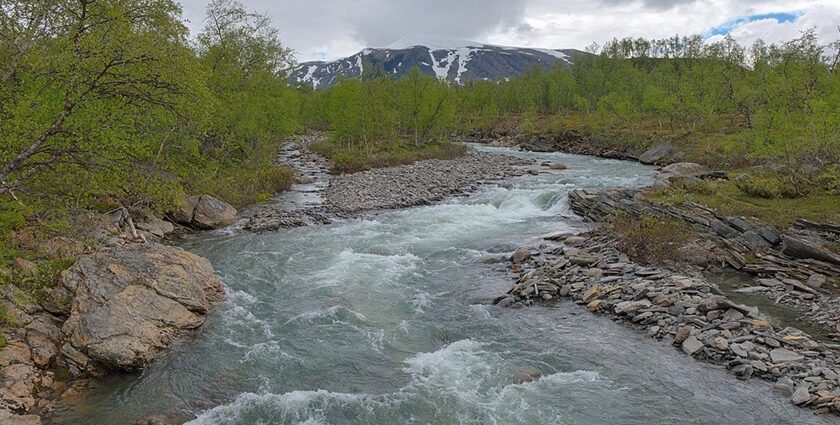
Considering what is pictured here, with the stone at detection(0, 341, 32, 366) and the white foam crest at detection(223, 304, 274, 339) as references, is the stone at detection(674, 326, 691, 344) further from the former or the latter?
the stone at detection(0, 341, 32, 366)

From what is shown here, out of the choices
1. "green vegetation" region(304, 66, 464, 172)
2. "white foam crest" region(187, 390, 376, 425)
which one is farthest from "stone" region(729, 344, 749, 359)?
"green vegetation" region(304, 66, 464, 172)

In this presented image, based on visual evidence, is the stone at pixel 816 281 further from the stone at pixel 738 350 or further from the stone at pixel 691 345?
the stone at pixel 691 345

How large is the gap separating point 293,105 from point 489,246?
134 feet

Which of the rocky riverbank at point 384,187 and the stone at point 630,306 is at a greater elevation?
the rocky riverbank at point 384,187

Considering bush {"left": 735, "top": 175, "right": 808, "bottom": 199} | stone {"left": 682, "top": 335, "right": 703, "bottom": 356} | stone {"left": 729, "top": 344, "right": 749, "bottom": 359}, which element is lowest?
stone {"left": 682, "top": 335, "right": 703, "bottom": 356}

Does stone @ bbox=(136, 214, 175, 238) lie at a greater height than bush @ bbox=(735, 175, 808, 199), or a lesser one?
lesser

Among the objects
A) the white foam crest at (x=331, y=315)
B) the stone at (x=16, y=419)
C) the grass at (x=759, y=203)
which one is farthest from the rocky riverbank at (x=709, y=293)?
the stone at (x=16, y=419)

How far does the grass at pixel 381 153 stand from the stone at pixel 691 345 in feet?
138

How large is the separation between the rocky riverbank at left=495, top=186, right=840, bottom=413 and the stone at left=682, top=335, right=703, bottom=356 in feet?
0.09

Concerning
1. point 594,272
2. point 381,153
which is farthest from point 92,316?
Answer: point 381,153

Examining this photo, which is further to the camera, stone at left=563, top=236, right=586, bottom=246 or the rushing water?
stone at left=563, top=236, right=586, bottom=246

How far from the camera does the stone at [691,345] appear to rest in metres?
14.9

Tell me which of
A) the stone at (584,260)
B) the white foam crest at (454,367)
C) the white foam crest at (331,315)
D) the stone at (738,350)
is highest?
the stone at (584,260)

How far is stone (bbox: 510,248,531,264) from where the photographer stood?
2409 cm
